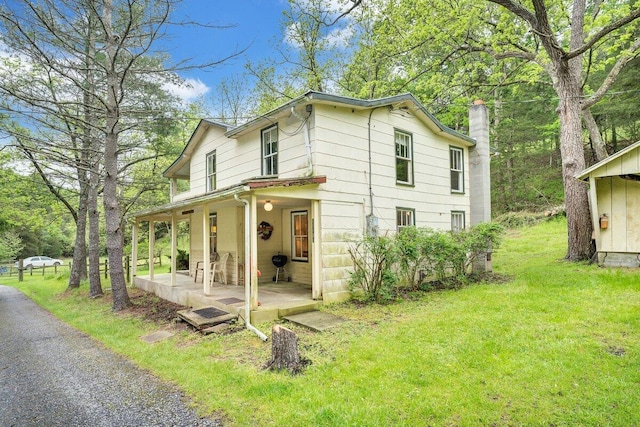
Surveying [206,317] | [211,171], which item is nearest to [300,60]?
[211,171]

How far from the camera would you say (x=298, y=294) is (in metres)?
8.14

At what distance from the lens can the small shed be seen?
833cm

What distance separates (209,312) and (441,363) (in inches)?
185

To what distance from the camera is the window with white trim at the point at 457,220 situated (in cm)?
1170

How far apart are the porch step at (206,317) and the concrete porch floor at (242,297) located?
0.14 meters

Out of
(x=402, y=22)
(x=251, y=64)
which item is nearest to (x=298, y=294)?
(x=402, y=22)

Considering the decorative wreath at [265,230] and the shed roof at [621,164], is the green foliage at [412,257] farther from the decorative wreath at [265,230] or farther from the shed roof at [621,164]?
the decorative wreath at [265,230]

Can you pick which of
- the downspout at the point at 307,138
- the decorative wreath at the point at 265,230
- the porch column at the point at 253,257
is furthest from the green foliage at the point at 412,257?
the decorative wreath at the point at 265,230

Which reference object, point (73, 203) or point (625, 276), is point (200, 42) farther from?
point (73, 203)

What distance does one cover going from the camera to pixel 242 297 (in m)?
7.93

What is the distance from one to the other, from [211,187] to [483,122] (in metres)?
9.87

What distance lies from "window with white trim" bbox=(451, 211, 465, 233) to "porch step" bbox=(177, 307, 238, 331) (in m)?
8.22

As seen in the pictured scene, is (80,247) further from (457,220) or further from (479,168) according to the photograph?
(479,168)

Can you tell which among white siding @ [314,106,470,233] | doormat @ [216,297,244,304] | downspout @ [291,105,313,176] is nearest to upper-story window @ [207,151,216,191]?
downspout @ [291,105,313,176]
